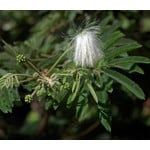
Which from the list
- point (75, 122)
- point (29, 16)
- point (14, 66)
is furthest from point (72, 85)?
point (29, 16)

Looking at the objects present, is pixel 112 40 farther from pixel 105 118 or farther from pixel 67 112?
pixel 67 112

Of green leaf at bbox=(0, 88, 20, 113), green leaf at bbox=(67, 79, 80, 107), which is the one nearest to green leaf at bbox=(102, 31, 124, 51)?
green leaf at bbox=(67, 79, 80, 107)

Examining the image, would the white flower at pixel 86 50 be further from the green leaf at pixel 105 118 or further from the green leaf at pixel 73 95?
the green leaf at pixel 105 118

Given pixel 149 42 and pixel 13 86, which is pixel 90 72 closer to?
pixel 13 86

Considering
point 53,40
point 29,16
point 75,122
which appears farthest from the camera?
point 29,16

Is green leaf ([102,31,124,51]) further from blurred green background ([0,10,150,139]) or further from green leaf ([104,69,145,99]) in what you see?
blurred green background ([0,10,150,139])

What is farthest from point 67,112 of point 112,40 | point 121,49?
point 121,49
